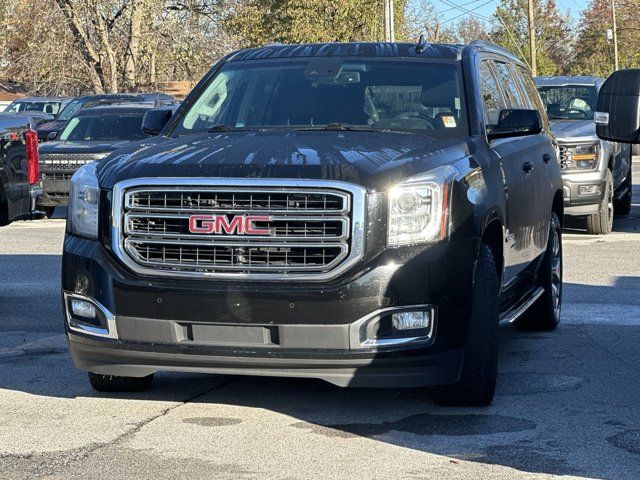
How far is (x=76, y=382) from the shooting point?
7152mm

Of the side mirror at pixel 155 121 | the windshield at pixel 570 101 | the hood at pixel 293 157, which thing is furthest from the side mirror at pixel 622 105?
the windshield at pixel 570 101

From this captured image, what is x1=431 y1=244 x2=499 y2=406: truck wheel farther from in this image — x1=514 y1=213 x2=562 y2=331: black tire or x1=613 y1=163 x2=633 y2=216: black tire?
x1=613 y1=163 x2=633 y2=216: black tire

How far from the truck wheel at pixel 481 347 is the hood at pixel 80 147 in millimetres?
12519

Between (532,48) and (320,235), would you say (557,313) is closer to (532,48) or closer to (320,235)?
(320,235)

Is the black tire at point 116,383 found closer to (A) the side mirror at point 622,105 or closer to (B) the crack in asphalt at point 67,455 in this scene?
(B) the crack in asphalt at point 67,455

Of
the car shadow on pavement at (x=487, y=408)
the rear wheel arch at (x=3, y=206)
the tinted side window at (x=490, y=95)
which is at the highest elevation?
the tinted side window at (x=490, y=95)

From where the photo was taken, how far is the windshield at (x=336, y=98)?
7285 millimetres

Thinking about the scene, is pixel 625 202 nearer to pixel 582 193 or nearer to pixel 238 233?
pixel 582 193


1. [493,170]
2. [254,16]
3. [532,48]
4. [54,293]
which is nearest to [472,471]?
[493,170]

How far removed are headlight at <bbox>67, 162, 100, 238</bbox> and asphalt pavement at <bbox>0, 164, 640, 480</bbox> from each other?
0.91 metres

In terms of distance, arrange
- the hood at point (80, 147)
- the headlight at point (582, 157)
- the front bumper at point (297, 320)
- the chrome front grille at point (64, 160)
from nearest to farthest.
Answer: the front bumper at point (297, 320) → the headlight at point (582, 157) → the chrome front grille at point (64, 160) → the hood at point (80, 147)

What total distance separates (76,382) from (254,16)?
42.9 meters

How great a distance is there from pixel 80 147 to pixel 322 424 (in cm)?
1311

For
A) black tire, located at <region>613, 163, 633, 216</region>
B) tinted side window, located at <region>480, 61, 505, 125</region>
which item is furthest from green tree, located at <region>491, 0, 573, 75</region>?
tinted side window, located at <region>480, 61, 505, 125</region>
